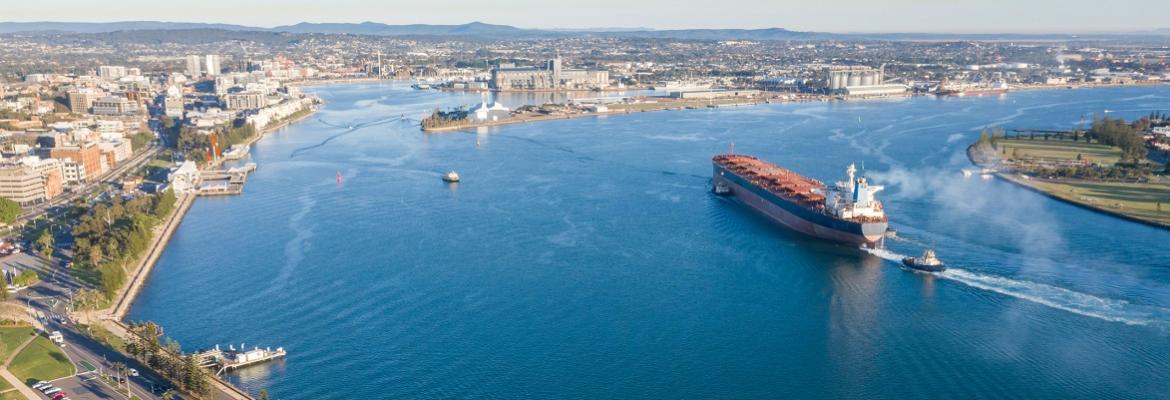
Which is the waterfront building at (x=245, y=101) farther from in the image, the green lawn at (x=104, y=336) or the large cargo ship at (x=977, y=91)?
the large cargo ship at (x=977, y=91)

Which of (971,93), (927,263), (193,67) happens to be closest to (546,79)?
(193,67)

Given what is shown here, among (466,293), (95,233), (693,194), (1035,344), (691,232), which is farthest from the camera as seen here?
(693,194)

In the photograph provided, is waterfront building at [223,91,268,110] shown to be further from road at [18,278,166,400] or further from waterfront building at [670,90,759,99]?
road at [18,278,166,400]

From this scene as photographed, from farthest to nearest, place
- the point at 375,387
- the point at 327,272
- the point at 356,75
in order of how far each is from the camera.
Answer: the point at 356,75 < the point at 327,272 < the point at 375,387

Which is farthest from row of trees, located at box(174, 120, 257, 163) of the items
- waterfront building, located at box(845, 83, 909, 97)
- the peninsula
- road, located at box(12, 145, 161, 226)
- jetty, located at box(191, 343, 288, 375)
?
waterfront building, located at box(845, 83, 909, 97)

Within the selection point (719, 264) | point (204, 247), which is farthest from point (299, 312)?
point (719, 264)

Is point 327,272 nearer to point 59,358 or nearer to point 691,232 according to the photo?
point 59,358

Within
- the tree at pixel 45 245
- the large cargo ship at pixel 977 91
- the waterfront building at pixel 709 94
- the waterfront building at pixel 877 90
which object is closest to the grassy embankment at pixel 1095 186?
the tree at pixel 45 245

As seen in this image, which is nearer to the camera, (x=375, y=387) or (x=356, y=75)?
(x=375, y=387)
